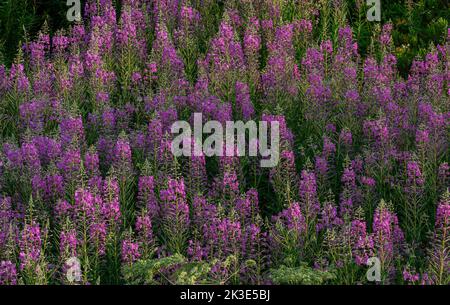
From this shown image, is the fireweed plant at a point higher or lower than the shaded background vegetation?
lower

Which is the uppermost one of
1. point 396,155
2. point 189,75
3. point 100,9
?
point 100,9

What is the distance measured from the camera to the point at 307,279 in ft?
15.9

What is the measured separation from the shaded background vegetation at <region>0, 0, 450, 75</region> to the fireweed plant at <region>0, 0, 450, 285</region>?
1.05ft

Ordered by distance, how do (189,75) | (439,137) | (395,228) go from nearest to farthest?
(395,228) < (439,137) < (189,75)

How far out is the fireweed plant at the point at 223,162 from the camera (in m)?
5.50

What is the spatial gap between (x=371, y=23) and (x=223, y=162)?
14.8 ft

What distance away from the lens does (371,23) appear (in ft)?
33.2

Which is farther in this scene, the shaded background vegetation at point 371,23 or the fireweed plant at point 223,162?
the shaded background vegetation at point 371,23

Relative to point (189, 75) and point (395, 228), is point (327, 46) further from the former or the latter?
point (395, 228)

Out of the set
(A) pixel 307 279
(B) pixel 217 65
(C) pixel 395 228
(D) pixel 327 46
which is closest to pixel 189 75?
(B) pixel 217 65

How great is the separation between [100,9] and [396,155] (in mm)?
4613

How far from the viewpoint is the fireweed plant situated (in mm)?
5496

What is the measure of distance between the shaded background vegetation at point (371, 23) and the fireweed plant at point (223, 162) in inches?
12.6

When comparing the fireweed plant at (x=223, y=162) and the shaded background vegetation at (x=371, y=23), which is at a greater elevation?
the shaded background vegetation at (x=371, y=23)
